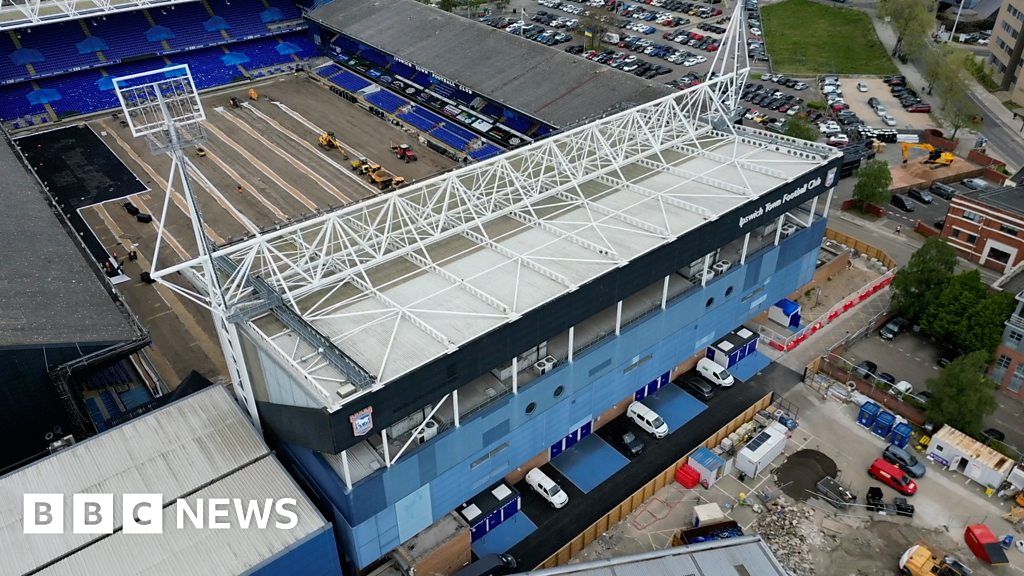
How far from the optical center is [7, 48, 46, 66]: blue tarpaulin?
9775cm

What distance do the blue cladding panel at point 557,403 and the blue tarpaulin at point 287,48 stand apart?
90475 mm

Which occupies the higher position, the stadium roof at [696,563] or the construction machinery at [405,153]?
the stadium roof at [696,563]

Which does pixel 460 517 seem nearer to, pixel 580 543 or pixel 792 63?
pixel 580 543

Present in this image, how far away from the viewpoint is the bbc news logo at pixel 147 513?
3266cm

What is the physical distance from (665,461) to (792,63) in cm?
9565

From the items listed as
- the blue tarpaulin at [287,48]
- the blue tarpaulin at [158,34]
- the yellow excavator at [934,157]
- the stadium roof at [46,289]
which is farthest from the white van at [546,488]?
the blue tarpaulin at [158,34]

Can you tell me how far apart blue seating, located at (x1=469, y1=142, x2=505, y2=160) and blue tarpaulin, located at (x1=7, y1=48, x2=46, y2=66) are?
65.3 meters

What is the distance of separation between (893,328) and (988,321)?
7.05 m

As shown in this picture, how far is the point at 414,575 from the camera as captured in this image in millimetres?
37938

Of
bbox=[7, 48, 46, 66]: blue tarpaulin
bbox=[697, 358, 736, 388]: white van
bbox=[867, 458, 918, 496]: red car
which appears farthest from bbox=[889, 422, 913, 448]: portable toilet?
bbox=[7, 48, 46, 66]: blue tarpaulin

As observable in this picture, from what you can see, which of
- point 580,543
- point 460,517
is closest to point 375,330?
point 460,517

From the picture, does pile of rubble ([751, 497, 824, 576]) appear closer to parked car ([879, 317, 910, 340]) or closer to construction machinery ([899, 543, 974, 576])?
construction machinery ([899, 543, 974, 576])

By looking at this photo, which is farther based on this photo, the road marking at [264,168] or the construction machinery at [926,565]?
the road marking at [264,168]

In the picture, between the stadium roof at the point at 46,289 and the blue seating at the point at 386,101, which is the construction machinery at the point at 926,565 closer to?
the stadium roof at the point at 46,289
